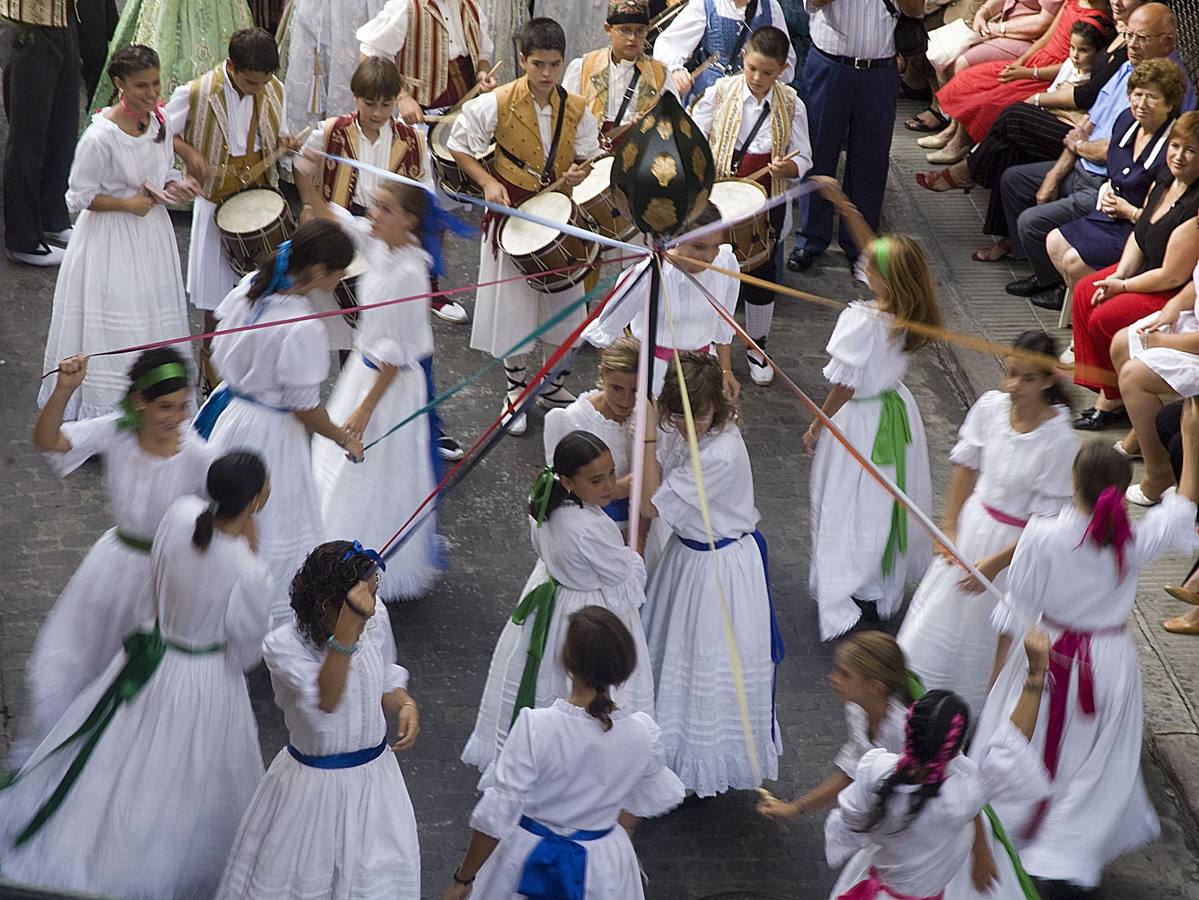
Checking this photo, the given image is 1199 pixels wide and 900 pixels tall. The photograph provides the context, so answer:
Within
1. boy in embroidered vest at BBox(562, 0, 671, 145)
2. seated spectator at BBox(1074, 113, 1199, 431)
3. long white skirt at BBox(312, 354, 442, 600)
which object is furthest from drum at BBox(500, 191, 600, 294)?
seated spectator at BBox(1074, 113, 1199, 431)

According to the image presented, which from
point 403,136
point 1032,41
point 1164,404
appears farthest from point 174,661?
point 1032,41

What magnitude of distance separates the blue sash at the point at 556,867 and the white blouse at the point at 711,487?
1.34 meters

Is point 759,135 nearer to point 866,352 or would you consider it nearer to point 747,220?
point 747,220

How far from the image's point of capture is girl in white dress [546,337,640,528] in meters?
5.23

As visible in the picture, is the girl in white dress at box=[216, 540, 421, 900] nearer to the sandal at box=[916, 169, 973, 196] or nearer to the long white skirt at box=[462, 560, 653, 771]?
the long white skirt at box=[462, 560, 653, 771]

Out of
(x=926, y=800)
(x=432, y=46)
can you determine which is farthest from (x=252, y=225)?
(x=926, y=800)

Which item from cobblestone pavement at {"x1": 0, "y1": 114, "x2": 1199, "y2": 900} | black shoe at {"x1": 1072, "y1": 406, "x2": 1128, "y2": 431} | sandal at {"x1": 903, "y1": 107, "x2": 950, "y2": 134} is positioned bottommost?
cobblestone pavement at {"x1": 0, "y1": 114, "x2": 1199, "y2": 900}

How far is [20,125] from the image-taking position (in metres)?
8.18

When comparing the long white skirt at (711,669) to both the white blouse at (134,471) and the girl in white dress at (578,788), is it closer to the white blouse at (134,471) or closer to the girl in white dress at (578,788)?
the girl in white dress at (578,788)

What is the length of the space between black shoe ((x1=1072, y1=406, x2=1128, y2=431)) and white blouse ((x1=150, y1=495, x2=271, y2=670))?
446cm

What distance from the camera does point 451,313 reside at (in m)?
8.32

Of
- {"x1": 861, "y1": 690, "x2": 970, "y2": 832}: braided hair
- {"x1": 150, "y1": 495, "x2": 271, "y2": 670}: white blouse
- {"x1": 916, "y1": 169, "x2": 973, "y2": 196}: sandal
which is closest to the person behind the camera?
{"x1": 861, "y1": 690, "x2": 970, "y2": 832}: braided hair

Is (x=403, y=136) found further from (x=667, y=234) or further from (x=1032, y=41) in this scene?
(x=1032, y=41)

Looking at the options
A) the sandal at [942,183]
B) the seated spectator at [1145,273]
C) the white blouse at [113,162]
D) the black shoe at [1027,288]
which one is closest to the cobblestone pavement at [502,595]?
the black shoe at [1027,288]
